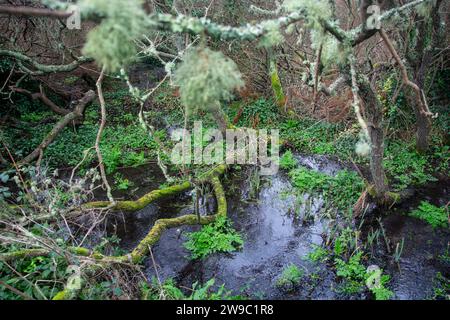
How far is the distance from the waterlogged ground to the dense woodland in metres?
0.02

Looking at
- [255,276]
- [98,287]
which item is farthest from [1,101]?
[255,276]

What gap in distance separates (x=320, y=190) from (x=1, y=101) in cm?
852

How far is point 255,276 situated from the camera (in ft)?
14.8

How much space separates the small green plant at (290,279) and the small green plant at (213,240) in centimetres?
89

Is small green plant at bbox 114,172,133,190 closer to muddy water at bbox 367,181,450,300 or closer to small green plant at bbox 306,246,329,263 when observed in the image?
small green plant at bbox 306,246,329,263

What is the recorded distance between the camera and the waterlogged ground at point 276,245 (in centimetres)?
428

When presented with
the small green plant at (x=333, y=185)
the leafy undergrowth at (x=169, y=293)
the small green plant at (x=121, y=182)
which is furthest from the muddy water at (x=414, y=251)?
the small green plant at (x=121, y=182)

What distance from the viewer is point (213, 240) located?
5.03m

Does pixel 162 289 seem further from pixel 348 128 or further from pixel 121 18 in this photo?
pixel 348 128

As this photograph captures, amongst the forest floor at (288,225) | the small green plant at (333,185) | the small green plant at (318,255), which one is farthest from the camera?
the small green plant at (333,185)

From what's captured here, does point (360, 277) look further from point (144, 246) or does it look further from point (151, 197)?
point (151, 197)

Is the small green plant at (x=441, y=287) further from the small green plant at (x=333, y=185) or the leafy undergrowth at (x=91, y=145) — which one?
the leafy undergrowth at (x=91, y=145)

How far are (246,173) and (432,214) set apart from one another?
3384 mm

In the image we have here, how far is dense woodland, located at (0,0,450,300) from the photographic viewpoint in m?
2.50
